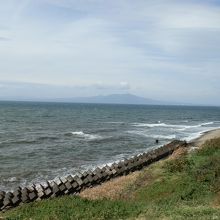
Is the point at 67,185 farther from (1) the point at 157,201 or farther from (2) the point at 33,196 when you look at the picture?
(1) the point at 157,201

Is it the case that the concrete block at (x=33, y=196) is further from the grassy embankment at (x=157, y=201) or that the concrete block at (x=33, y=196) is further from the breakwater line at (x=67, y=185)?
the grassy embankment at (x=157, y=201)

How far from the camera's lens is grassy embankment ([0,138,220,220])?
17.0 meters

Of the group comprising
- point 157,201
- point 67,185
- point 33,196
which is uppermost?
point 157,201

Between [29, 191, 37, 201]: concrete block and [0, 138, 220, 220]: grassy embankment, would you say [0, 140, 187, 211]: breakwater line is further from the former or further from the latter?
[0, 138, 220, 220]: grassy embankment

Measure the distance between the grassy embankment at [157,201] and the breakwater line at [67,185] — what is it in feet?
6.31

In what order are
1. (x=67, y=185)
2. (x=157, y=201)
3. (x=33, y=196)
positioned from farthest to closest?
(x=67, y=185) → (x=33, y=196) → (x=157, y=201)

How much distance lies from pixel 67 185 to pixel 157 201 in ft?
22.8

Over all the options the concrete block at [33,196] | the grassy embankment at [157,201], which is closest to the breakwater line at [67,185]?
the concrete block at [33,196]

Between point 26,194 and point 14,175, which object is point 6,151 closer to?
point 14,175

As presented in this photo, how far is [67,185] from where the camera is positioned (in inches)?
1012

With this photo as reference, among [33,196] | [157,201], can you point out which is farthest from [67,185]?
[157,201]

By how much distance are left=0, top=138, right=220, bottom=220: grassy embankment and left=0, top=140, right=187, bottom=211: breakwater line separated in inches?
75.7

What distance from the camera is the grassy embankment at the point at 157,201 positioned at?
17.0 metres

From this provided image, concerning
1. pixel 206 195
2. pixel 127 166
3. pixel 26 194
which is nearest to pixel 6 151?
pixel 127 166
